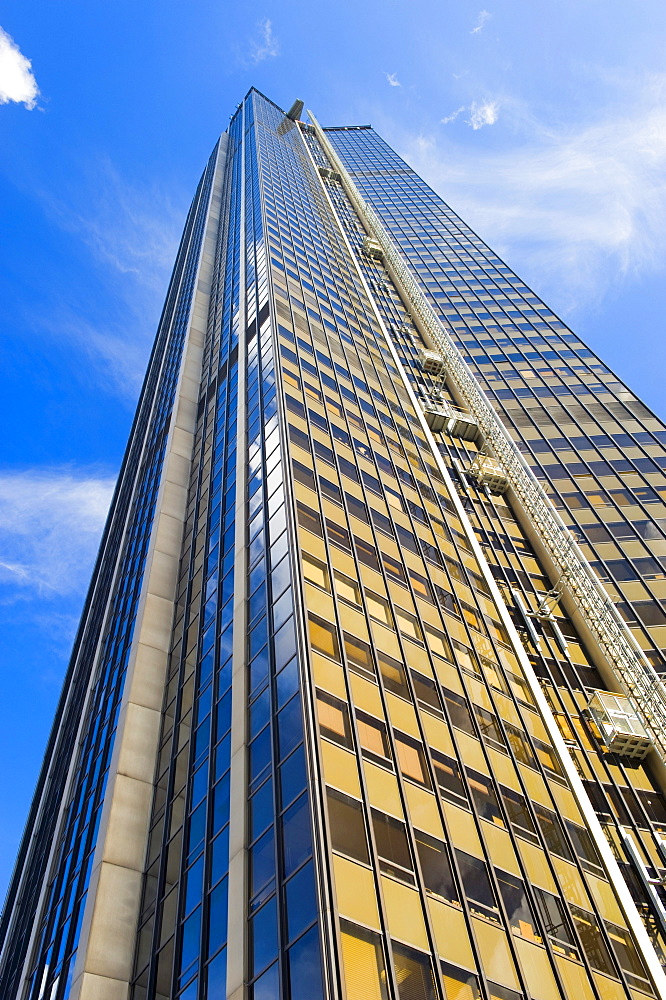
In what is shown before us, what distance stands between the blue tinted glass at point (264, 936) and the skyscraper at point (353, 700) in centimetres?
7

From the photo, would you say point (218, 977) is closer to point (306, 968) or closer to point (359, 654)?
point (306, 968)

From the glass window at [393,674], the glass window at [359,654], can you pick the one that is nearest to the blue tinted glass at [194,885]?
the glass window at [359,654]

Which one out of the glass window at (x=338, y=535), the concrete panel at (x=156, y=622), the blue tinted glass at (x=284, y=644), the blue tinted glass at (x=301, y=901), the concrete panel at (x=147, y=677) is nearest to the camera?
the blue tinted glass at (x=301, y=901)

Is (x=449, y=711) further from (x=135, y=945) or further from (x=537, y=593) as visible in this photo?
(x=537, y=593)

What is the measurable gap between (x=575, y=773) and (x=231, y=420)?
2338 centimetres

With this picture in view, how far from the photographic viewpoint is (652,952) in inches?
803

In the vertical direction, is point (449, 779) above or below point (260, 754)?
below

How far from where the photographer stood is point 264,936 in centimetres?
1589

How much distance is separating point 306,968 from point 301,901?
1.32 m

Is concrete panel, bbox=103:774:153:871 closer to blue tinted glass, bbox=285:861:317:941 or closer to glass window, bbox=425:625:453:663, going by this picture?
blue tinted glass, bbox=285:861:317:941

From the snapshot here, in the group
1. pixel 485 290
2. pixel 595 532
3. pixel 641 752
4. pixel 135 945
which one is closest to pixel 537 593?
pixel 595 532

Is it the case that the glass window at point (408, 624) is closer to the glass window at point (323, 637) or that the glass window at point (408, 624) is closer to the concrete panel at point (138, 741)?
the glass window at point (323, 637)

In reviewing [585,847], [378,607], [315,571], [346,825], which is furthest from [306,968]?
[378,607]

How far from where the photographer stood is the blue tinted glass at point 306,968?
13.9m
